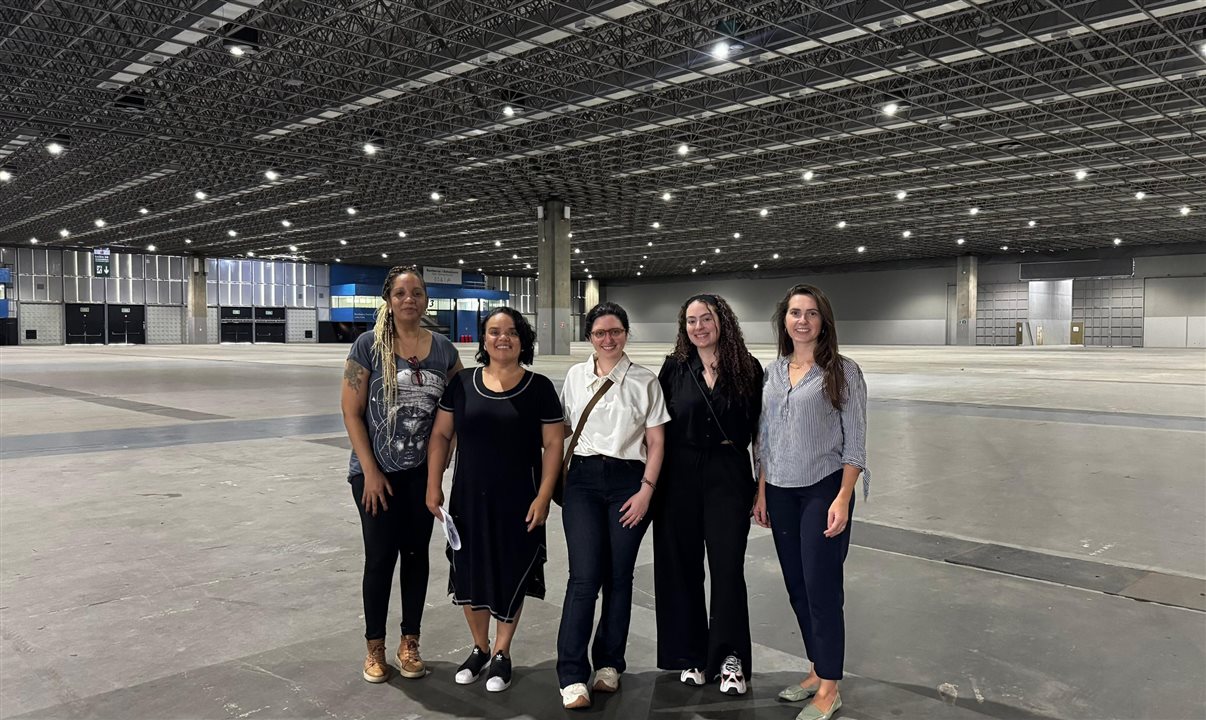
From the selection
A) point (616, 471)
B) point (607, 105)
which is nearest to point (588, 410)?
point (616, 471)

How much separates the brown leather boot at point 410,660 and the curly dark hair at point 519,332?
119 cm

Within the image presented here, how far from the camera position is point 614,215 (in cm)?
4125

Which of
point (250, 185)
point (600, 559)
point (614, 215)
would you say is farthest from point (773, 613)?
point (614, 215)

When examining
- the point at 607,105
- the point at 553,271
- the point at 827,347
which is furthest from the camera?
the point at 553,271

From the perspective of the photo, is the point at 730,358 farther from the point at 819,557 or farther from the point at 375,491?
the point at 375,491

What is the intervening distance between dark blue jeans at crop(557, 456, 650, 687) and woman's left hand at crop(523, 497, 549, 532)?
0.09 m

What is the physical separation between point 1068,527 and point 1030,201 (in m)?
36.3

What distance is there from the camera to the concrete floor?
10.4 ft

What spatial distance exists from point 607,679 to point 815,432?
127 cm

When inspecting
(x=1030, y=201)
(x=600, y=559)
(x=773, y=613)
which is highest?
(x=1030, y=201)

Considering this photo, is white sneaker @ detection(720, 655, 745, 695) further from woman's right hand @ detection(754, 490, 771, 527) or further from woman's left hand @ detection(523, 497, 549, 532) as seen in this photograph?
woman's left hand @ detection(523, 497, 549, 532)

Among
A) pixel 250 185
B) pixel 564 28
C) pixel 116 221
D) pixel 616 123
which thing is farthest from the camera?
pixel 116 221

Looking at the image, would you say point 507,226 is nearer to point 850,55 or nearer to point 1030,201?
point 1030,201

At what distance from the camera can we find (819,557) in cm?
314
